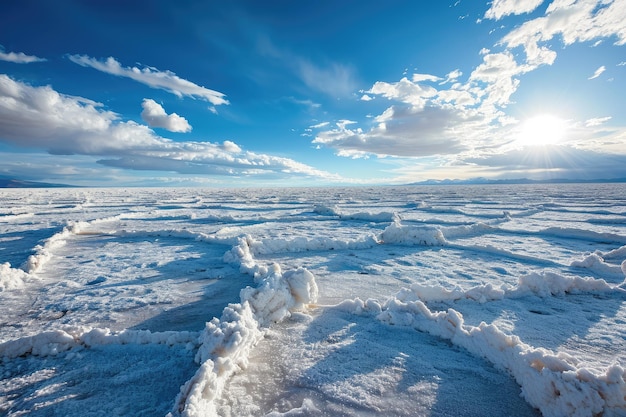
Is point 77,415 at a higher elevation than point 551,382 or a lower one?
lower

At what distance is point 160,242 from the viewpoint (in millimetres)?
10141

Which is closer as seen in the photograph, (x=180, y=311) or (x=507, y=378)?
(x=507, y=378)

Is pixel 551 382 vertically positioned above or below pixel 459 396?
above

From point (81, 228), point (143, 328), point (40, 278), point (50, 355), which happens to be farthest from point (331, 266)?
point (81, 228)

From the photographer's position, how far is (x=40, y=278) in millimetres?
6020

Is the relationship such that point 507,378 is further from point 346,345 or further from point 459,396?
point 346,345

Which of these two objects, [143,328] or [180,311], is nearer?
[143,328]

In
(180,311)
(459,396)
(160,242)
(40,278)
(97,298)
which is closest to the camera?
(459,396)

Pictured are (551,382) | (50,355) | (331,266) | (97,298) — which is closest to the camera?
(551,382)

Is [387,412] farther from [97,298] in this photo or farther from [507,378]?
[97,298]

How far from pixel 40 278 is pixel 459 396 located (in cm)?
748

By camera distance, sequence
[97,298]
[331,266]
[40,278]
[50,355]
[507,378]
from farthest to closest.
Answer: [331,266] < [40,278] < [97,298] < [50,355] < [507,378]

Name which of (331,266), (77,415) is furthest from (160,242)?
(77,415)

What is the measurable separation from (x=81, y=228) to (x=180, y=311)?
1043 cm
